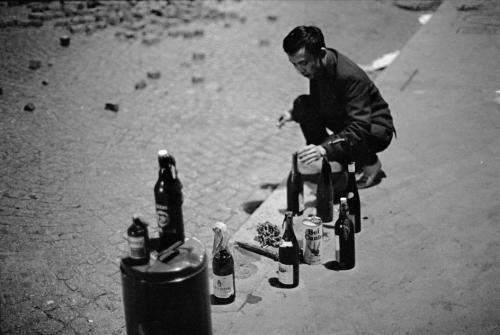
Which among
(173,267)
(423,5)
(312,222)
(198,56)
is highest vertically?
(173,267)

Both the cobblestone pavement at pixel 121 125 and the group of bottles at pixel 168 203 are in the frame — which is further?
the cobblestone pavement at pixel 121 125

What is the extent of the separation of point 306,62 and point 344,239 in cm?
162

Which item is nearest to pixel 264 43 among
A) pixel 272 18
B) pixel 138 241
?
pixel 272 18

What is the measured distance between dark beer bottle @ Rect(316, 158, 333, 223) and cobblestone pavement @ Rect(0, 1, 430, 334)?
820 mm

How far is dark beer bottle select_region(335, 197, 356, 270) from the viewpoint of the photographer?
424 centimetres

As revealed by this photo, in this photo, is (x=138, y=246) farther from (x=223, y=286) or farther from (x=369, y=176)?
(x=369, y=176)

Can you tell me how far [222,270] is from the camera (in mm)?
3943

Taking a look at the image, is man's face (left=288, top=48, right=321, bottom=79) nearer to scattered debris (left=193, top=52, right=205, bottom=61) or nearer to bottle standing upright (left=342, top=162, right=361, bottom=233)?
bottle standing upright (left=342, top=162, right=361, bottom=233)

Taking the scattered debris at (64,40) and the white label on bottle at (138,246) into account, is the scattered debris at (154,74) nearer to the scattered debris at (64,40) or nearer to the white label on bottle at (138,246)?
the scattered debris at (64,40)

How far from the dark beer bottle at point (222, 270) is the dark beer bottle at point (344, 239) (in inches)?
33.7

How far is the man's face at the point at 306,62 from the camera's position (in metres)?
4.92

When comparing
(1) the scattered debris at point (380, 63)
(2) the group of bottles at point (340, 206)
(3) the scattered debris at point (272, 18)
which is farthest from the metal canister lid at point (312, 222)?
(3) the scattered debris at point (272, 18)

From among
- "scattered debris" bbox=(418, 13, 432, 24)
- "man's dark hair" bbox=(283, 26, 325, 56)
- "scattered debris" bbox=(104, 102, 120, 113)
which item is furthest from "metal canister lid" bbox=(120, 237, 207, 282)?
"scattered debris" bbox=(418, 13, 432, 24)

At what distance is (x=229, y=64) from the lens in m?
9.52
